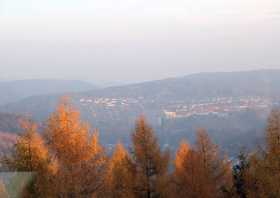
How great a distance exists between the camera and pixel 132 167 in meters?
25.8

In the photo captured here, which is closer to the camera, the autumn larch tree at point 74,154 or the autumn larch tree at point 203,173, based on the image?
the autumn larch tree at point 74,154

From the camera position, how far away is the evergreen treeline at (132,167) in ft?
67.9

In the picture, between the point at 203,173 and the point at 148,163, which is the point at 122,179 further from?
the point at 203,173

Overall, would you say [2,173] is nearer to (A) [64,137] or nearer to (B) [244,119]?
(A) [64,137]

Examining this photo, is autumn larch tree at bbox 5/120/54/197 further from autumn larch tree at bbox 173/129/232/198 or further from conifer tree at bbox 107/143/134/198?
autumn larch tree at bbox 173/129/232/198

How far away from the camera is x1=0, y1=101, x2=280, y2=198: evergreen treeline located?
20.7 m

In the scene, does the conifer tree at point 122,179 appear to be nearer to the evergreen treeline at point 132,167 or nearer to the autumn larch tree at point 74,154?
the evergreen treeline at point 132,167

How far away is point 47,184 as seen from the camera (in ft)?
67.6

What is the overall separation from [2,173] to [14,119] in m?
106

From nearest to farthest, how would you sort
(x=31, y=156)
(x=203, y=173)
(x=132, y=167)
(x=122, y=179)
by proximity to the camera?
(x=31, y=156), (x=203, y=173), (x=122, y=179), (x=132, y=167)

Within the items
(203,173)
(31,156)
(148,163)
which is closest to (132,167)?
(148,163)

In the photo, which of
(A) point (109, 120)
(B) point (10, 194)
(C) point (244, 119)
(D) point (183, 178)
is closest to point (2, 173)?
(B) point (10, 194)

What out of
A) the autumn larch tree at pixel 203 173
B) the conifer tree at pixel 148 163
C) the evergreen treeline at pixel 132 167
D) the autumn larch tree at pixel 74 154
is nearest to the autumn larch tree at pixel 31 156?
the evergreen treeline at pixel 132 167

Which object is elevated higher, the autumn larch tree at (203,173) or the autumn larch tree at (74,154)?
the autumn larch tree at (74,154)
